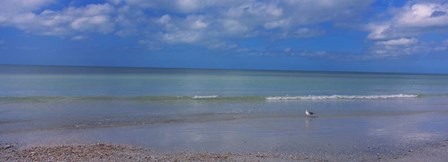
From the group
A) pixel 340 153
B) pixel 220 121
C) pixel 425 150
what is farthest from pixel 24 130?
pixel 425 150

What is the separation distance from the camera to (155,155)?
12.5 metres

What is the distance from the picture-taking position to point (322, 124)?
20094 mm

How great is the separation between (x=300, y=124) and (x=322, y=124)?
3.38ft

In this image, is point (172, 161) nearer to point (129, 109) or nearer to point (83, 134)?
point (83, 134)

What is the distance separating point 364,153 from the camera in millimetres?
13141

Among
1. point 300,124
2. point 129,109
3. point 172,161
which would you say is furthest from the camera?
point 129,109

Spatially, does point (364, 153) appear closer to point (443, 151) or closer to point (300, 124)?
point (443, 151)

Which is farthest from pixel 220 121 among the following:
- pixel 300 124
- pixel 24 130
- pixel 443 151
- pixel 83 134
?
pixel 443 151

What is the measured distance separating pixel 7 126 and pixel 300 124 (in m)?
12.3

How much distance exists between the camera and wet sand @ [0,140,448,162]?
11.8 meters

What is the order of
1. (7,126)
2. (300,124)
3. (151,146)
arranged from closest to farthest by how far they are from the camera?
(151,146) < (7,126) < (300,124)

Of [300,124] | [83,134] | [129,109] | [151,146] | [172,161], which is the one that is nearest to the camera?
[172,161]

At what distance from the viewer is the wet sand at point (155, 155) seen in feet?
38.8

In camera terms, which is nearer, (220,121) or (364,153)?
(364,153)
